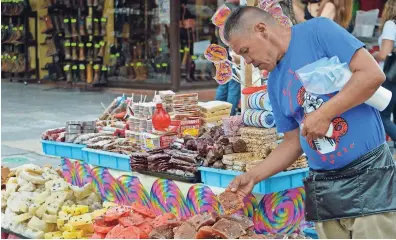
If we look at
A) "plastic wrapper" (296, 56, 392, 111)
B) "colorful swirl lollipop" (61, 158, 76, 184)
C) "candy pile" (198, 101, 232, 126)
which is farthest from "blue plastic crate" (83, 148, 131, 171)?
"plastic wrapper" (296, 56, 392, 111)

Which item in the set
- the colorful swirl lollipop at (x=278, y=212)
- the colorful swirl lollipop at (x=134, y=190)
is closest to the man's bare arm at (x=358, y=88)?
the colorful swirl lollipop at (x=278, y=212)

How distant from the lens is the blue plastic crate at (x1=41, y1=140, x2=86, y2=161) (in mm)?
5867

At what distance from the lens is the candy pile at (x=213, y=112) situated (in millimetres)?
5746

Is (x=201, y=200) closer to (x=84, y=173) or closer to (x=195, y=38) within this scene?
(x=84, y=173)

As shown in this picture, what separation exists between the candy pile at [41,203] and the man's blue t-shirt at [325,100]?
2.56 m

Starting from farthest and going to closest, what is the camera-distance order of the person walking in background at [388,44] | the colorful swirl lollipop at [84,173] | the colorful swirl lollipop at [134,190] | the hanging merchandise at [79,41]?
the hanging merchandise at [79,41]
the person walking in background at [388,44]
the colorful swirl lollipop at [84,173]
the colorful swirl lollipop at [134,190]

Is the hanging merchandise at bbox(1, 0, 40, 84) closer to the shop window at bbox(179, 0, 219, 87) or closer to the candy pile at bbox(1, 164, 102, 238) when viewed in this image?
the shop window at bbox(179, 0, 219, 87)

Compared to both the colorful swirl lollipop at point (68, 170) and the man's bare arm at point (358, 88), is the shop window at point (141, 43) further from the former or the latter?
the man's bare arm at point (358, 88)

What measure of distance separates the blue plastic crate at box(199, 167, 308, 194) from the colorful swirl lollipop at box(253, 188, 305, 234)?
104mm

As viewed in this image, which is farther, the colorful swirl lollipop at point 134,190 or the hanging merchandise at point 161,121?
the hanging merchandise at point 161,121

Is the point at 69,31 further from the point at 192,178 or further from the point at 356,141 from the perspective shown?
the point at 356,141

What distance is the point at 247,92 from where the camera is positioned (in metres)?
5.12

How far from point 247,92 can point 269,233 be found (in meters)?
1.24

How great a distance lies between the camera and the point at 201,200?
4.65 meters
